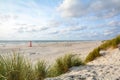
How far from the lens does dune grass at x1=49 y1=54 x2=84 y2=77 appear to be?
783 centimetres

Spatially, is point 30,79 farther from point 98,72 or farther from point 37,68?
point 98,72

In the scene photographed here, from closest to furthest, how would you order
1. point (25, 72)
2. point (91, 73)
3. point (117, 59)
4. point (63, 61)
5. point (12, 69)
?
point (12, 69) → point (25, 72) → point (91, 73) → point (63, 61) → point (117, 59)

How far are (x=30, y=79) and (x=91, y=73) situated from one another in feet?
7.22

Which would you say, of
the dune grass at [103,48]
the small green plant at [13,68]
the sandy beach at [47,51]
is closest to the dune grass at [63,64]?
the sandy beach at [47,51]

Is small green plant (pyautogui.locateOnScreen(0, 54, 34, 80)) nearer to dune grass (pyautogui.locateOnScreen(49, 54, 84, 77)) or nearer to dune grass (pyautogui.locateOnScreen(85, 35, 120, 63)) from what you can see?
dune grass (pyautogui.locateOnScreen(49, 54, 84, 77))

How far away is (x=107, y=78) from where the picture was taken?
6.34m

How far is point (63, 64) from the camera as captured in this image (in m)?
8.16

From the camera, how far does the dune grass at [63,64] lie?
7.83m

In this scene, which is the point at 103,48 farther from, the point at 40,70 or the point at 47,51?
the point at 47,51

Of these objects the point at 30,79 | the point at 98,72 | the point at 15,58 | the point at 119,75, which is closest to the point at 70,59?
the point at 98,72

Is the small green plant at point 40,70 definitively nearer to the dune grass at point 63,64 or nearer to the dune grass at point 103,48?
the dune grass at point 63,64

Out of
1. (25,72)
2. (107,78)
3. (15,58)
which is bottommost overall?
(107,78)

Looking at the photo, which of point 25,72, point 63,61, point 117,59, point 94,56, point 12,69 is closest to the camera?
point 12,69

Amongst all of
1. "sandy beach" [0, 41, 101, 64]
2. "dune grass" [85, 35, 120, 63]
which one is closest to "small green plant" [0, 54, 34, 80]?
"sandy beach" [0, 41, 101, 64]
